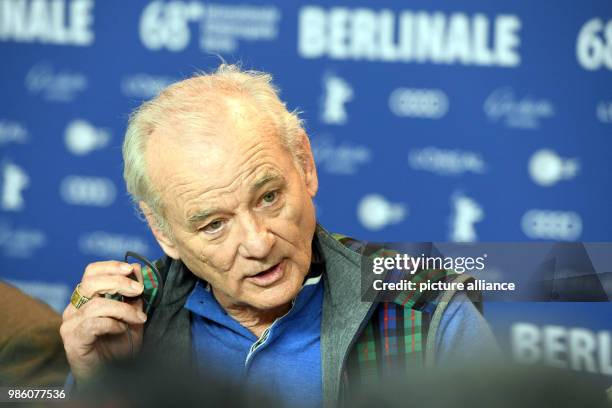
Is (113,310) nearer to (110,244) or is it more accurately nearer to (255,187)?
(255,187)

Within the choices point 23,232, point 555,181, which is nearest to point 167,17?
point 23,232

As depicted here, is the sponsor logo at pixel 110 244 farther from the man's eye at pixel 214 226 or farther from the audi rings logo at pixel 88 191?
the man's eye at pixel 214 226

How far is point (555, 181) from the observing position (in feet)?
10.5

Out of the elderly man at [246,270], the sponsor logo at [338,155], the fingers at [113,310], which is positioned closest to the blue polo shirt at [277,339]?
the elderly man at [246,270]

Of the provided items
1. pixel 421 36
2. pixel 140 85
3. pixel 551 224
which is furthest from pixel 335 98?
pixel 551 224

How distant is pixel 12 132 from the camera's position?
3453 mm

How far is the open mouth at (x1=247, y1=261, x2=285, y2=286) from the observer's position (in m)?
1.62

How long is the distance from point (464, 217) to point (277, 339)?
1.71 m

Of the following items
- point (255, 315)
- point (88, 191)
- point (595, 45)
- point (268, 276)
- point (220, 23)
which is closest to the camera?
point (268, 276)

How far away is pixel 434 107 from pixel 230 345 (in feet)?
5.86

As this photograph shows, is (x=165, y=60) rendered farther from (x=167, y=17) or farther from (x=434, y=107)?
(x=434, y=107)

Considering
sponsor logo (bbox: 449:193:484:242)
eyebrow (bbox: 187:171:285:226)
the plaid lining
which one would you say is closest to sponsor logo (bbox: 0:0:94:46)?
sponsor logo (bbox: 449:193:484:242)

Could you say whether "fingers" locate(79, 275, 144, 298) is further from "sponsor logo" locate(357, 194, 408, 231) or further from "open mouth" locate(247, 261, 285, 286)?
"sponsor logo" locate(357, 194, 408, 231)

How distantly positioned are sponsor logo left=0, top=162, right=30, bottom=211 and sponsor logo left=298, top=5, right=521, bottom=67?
4.33 feet
